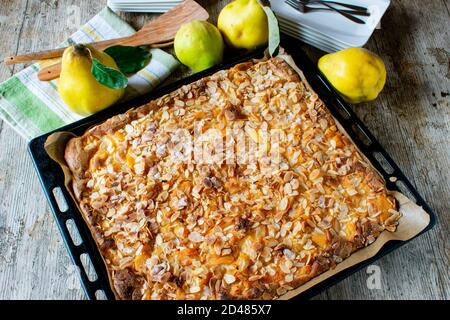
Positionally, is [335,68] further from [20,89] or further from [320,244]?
[20,89]

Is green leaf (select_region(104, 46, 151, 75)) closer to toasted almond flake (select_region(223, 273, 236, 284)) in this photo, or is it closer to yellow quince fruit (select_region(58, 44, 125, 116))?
yellow quince fruit (select_region(58, 44, 125, 116))

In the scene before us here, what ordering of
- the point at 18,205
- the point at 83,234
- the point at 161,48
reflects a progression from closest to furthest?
the point at 83,234
the point at 18,205
the point at 161,48

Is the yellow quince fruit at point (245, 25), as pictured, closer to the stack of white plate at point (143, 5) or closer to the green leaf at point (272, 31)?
the green leaf at point (272, 31)

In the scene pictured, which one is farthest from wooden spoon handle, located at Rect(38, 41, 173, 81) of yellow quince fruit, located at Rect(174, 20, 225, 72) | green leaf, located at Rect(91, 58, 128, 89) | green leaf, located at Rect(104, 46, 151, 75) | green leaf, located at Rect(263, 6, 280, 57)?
green leaf, located at Rect(263, 6, 280, 57)

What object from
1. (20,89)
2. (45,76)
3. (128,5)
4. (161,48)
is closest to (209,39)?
(161,48)

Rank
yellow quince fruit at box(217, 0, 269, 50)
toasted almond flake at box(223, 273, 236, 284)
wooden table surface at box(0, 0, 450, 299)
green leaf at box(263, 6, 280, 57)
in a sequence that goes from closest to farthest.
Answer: toasted almond flake at box(223, 273, 236, 284)
wooden table surface at box(0, 0, 450, 299)
green leaf at box(263, 6, 280, 57)
yellow quince fruit at box(217, 0, 269, 50)

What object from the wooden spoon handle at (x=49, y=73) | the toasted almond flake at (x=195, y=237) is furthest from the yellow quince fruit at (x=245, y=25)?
the toasted almond flake at (x=195, y=237)

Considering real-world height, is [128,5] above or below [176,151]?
above
